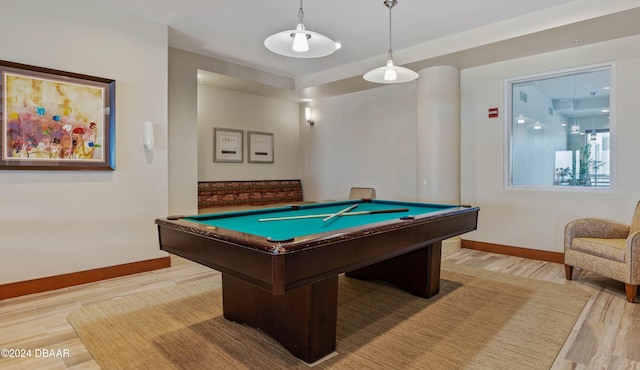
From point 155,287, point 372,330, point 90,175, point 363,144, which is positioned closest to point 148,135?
point 90,175

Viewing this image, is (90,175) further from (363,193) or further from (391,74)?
(363,193)

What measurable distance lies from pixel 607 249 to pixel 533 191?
1.39m

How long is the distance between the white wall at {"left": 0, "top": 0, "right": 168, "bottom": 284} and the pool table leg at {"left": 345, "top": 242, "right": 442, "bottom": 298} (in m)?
2.57

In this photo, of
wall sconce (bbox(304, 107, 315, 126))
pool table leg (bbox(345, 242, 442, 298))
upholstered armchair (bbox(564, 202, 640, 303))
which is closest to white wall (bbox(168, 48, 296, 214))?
wall sconce (bbox(304, 107, 315, 126))

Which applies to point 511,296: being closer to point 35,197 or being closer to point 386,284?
point 386,284

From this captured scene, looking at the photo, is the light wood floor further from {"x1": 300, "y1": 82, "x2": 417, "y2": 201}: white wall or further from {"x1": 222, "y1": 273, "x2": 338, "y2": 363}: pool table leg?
{"x1": 300, "y1": 82, "x2": 417, "y2": 201}: white wall

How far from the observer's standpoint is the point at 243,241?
1662 millimetres

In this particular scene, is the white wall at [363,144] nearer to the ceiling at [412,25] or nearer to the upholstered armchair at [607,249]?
the ceiling at [412,25]

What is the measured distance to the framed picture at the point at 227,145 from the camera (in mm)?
5812

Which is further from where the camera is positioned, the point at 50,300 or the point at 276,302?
the point at 50,300

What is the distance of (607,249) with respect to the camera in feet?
10.2

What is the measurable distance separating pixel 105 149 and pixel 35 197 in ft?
2.34

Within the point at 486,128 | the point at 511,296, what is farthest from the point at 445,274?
the point at 486,128

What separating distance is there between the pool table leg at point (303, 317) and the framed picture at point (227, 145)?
3895 mm
